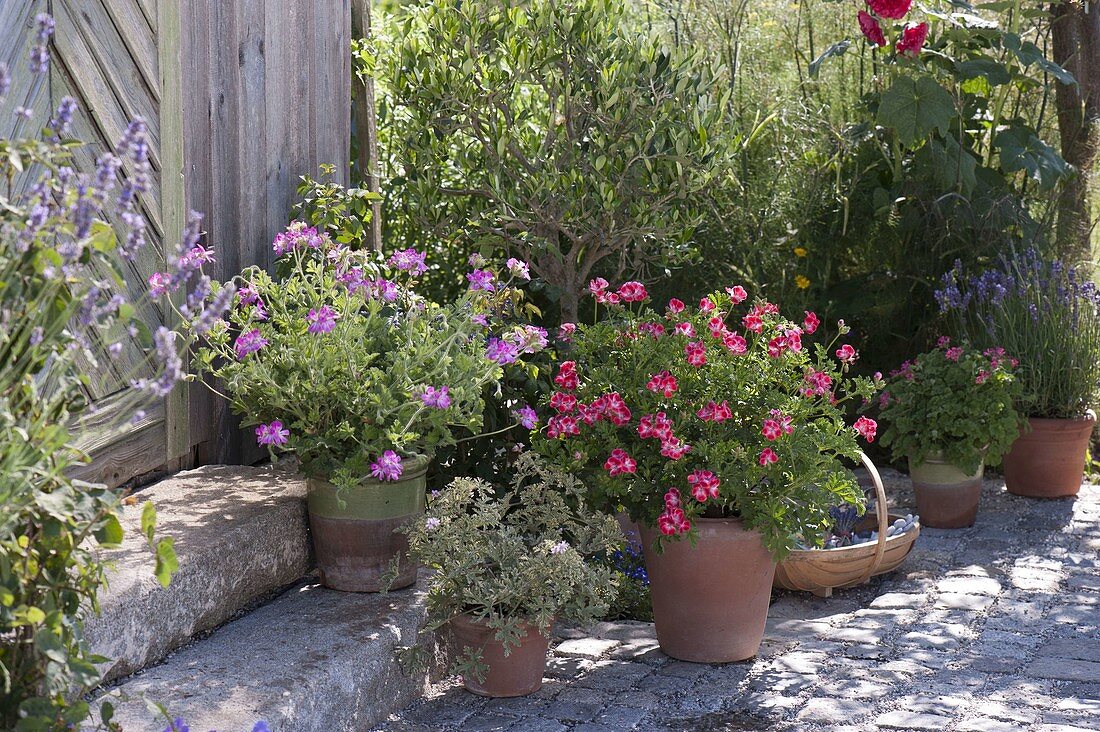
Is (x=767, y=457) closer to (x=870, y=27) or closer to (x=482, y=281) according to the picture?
(x=482, y=281)

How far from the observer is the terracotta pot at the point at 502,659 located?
10.5 feet

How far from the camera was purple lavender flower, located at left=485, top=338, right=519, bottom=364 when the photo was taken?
349 centimetres

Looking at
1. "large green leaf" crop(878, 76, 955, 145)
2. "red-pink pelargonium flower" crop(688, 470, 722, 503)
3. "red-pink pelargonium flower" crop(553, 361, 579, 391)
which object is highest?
"large green leaf" crop(878, 76, 955, 145)

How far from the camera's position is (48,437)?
6.68 ft

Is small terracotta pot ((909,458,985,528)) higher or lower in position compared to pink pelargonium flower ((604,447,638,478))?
lower

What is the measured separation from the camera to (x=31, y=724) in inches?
79.5

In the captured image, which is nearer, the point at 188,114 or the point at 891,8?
the point at 188,114

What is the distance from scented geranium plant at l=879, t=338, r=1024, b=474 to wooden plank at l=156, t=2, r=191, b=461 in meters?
2.99

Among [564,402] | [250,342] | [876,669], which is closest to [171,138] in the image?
[250,342]

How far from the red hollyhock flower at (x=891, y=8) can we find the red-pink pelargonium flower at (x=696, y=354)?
8.41 feet

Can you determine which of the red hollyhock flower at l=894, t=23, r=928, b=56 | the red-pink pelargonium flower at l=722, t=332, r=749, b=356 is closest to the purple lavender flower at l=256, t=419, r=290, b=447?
the red-pink pelargonium flower at l=722, t=332, r=749, b=356

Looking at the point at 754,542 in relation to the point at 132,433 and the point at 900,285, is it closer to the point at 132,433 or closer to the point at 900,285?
the point at 132,433

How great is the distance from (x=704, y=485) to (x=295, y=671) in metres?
1.20

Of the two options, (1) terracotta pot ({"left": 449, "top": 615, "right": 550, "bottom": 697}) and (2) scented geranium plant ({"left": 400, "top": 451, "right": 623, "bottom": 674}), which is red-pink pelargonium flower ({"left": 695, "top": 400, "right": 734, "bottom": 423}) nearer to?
(2) scented geranium plant ({"left": 400, "top": 451, "right": 623, "bottom": 674})
